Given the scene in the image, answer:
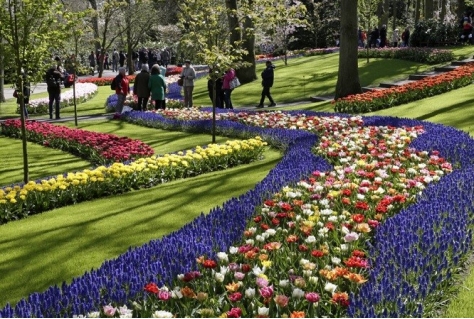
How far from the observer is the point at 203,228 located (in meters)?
5.16

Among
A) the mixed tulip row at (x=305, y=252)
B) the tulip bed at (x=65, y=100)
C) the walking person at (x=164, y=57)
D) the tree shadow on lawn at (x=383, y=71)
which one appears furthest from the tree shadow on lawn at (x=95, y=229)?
the walking person at (x=164, y=57)

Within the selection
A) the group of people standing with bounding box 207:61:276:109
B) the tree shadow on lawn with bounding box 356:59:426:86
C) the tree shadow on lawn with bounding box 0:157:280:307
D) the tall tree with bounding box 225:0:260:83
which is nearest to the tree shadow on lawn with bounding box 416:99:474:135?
the tree shadow on lawn with bounding box 0:157:280:307

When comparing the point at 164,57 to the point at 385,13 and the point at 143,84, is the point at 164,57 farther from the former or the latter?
the point at 143,84

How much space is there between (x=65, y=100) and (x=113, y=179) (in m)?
15.7

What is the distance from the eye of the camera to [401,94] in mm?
15617

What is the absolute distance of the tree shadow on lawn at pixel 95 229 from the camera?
5.48 metres

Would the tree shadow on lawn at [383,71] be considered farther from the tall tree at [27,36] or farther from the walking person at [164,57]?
the walking person at [164,57]

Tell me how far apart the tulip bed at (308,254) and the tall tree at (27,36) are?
4.55m

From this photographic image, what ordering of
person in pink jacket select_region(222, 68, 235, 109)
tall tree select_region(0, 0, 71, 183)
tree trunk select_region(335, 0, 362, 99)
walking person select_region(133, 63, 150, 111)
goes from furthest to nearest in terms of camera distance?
1. walking person select_region(133, 63, 150, 111)
2. person in pink jacket select_region(222, 68, 235, 109)
3. tree trunk select_region(335, 0, 362, 99)
4. tall tree select_region(0, 0, 71, 183)

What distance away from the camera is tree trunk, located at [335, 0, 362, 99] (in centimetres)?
1717

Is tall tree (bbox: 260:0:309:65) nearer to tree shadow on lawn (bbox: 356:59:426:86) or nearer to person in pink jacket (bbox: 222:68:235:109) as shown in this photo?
tree shadow on lawn (bbox: 356:59:426:86)

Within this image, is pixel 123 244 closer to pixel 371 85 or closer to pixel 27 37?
pixel 27 37

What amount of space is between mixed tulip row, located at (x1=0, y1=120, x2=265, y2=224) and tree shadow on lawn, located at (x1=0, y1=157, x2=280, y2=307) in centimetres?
27

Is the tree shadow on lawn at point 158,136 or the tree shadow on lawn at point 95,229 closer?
the tree shadow on lawn at point 95,229
